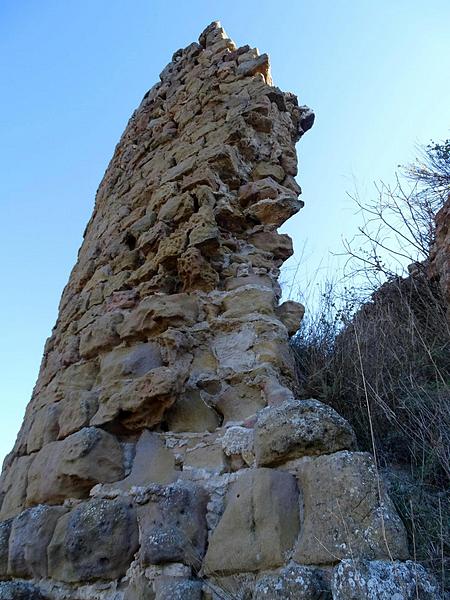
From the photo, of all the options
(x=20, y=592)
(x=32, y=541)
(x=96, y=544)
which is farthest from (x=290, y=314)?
(x=20, y=592)

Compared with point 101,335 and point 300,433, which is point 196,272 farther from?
point 300,433

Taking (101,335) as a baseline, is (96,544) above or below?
below

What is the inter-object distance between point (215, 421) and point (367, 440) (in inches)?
22.9

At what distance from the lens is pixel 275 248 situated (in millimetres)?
2215

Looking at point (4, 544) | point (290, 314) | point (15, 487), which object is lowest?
point (4, 544)

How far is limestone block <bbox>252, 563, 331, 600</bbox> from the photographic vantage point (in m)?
1.03

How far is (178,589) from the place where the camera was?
1.24 metres

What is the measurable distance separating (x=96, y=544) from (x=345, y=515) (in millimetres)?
755

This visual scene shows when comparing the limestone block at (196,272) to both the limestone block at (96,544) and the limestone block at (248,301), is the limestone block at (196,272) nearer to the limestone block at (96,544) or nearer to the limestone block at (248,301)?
the limestone block at (248,301)

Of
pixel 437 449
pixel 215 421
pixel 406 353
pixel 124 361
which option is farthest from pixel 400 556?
pixel 406 353

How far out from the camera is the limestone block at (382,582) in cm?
94

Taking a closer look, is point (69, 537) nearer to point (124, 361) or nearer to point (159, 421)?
point (159, 421)

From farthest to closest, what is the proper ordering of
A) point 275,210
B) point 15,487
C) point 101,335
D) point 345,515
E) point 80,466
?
point 275,210 → point 101,335 → point 15,487 → point 80,466 → point 345,515

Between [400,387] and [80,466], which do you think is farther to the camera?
[400,387]
